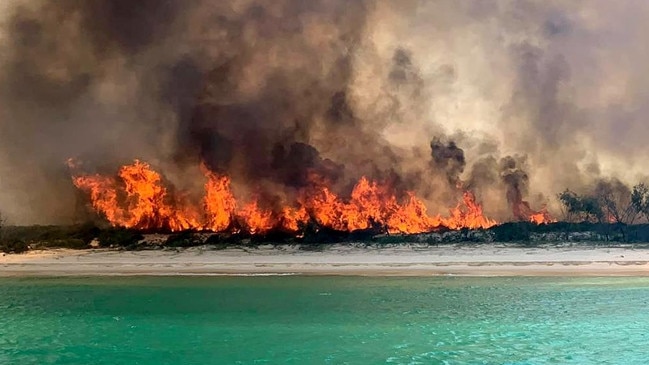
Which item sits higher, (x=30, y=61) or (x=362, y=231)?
(x=30, y=61)

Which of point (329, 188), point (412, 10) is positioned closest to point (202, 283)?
point (329, 188)

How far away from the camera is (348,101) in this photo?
29.2 meters

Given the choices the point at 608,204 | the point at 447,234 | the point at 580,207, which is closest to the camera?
the point at 608,204

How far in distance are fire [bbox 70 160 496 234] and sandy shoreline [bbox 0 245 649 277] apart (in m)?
1.03

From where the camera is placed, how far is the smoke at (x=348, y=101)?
2864 cm

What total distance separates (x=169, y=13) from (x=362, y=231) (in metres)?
13.0

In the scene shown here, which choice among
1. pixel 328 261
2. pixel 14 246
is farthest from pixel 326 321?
pixel 14 246

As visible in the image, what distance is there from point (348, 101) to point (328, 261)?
7.05 meters

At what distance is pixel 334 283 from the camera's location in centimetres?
2503

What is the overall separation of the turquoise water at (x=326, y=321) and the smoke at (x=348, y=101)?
16.8ft

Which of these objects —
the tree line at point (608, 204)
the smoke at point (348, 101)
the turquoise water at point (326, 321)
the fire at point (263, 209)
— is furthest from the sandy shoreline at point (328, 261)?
the smoke at point (348, 101)

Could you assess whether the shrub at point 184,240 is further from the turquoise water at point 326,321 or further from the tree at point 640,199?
the tree at point 640,199

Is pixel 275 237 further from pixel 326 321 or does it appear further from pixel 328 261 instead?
pixel 326 321

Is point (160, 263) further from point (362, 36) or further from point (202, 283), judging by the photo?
point (362, 36)
